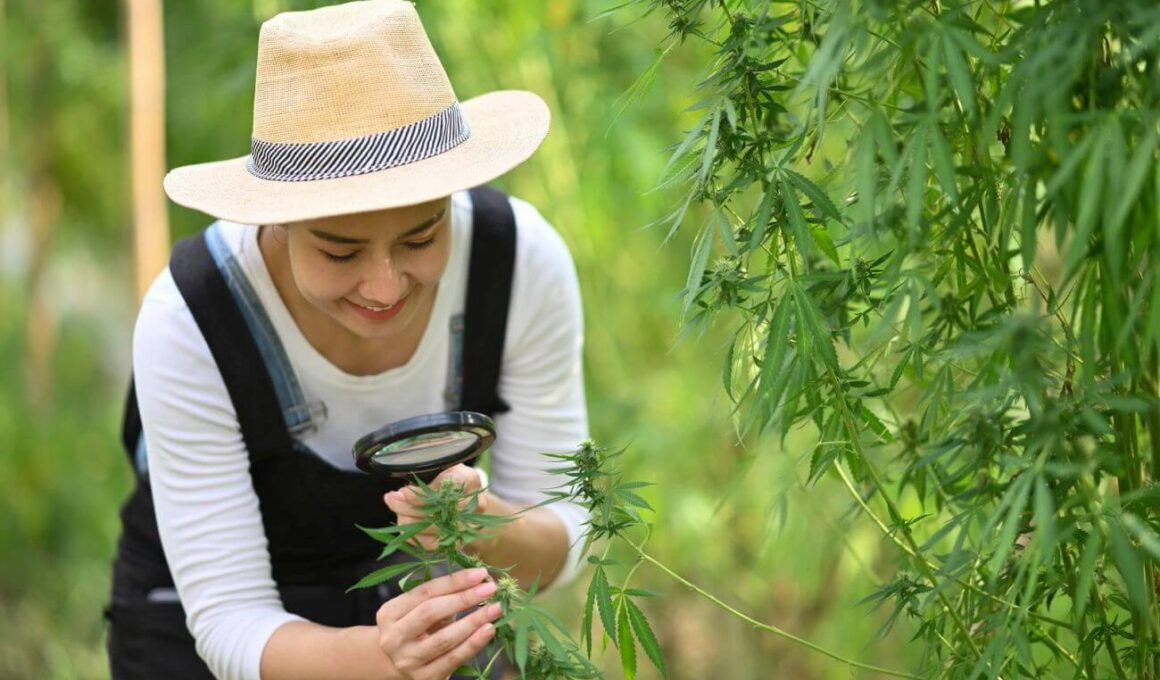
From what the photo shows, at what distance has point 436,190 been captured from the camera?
1.36 m

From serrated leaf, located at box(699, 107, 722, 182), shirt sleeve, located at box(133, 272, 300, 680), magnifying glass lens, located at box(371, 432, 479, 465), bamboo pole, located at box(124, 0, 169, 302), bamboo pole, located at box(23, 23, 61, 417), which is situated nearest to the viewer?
serrated leaf, located at box(699, 107, 722, 182)

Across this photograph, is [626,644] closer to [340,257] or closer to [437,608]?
[437,608]

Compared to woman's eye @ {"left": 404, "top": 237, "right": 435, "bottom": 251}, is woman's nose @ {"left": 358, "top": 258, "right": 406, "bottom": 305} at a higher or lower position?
lower

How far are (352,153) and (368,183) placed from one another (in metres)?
0.05

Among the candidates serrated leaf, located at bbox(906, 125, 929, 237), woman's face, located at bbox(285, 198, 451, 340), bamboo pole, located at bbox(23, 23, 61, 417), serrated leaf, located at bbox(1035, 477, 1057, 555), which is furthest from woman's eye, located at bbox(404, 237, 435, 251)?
bamboo pole, located at bbox(23, 23, 61, 417)

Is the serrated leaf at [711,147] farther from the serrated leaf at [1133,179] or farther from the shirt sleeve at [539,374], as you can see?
the shirt sleeve at [539,374]

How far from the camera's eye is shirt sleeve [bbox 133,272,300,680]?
155 centimetres

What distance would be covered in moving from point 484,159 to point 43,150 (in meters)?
3.82

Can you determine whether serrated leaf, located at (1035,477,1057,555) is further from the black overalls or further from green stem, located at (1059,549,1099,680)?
the black overalls

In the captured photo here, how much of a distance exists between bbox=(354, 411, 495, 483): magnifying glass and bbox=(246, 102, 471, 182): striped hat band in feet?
0.88

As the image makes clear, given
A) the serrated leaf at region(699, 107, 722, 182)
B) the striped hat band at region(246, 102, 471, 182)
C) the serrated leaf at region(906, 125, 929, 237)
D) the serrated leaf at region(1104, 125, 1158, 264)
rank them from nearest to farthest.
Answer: the serrated leaf at region(1104, 125, 1158, 264), the serrated leaf at region(906, 125, 929, 237), the serrated leaf at region(699, 107, 722, 182), the striped hat band at region(246, 102, 471, 182)

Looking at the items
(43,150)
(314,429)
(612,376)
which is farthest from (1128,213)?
(43,150)

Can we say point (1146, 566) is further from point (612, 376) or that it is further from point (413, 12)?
point (612, 376)

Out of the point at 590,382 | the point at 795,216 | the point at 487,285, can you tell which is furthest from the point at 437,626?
the point at 590,382
